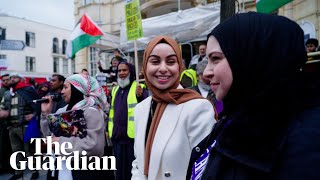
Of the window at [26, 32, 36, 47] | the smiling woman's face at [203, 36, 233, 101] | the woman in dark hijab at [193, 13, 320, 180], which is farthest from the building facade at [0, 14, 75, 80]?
the woman in dark hijab at [193, 13, 320, 180]

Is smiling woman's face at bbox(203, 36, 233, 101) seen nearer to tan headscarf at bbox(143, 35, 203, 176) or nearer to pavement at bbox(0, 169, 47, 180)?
tan headscarf at bbox(143, 35, 203, 176)

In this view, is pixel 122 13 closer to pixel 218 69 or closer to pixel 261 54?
pixel 218 69

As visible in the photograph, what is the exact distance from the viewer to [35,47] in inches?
1720

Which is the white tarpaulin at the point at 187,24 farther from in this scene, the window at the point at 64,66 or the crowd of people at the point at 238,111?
the window at the point at 64,66

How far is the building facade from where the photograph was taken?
131 feet

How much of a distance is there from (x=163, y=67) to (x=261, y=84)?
46.8 inches

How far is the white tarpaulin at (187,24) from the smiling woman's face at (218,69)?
8293mm

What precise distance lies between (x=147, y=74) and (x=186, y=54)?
10619mm

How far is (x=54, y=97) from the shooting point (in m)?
3.51

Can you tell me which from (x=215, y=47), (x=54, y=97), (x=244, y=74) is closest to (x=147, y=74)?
(x=215, y=47)

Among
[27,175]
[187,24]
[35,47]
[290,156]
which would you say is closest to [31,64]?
[35,47]

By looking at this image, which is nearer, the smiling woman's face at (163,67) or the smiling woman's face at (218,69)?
the smiling woman's face at (218,69)

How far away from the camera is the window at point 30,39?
42844 millimetres

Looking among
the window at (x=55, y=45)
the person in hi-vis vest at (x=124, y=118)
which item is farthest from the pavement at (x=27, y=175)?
the window at (x=55, y=45)
